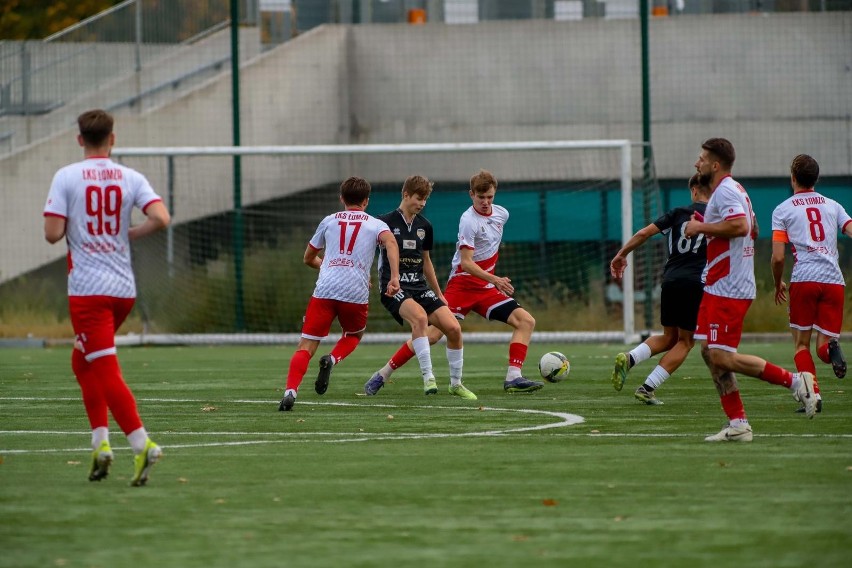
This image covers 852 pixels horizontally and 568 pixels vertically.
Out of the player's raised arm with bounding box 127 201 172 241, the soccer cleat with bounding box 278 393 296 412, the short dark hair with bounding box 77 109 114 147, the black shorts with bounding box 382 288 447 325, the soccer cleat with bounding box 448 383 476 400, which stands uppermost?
the short dark hair with bounding box 77 109 114 147

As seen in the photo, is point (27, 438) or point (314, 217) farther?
point (314, 217)

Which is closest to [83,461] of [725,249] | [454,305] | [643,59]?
[725,249]

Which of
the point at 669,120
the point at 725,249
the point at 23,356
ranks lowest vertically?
the point at 23,356

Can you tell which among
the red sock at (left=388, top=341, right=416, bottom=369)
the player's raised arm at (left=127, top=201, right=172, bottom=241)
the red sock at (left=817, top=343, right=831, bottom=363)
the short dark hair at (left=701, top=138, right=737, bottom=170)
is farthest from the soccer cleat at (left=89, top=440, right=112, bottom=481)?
the red sock at (left=817, top=343, right=831, bottom=363)

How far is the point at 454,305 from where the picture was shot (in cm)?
1388

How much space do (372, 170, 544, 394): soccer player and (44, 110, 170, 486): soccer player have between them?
546 centimetres

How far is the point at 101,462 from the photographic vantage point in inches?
304

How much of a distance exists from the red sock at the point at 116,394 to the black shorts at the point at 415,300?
17.4 ft

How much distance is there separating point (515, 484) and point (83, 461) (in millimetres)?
2711

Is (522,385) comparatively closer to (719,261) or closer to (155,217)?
(719,261)

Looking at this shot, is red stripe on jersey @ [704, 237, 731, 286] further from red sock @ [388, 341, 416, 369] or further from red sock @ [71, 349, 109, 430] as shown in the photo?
red sock @ [388, 341, 416, 369]

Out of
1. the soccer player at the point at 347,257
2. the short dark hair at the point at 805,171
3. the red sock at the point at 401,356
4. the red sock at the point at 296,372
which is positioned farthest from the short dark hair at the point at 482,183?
the short dark hair at the point at 805,171

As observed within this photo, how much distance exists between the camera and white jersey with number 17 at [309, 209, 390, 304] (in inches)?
479

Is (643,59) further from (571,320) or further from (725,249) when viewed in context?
(725,249)
